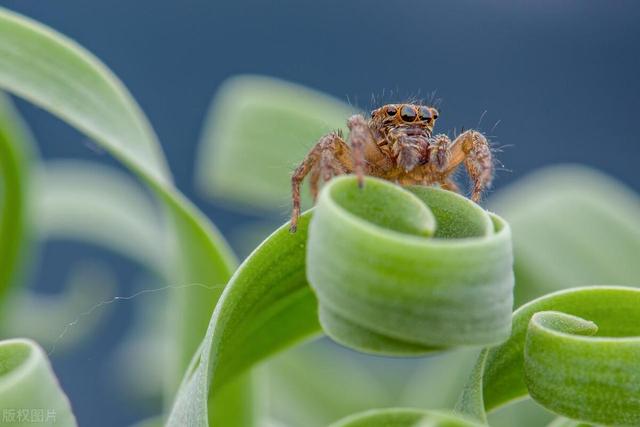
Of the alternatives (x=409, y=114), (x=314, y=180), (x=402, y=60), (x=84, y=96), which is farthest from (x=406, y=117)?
(x=402, y=60)

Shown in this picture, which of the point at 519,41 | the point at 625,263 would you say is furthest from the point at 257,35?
the point at 625,263

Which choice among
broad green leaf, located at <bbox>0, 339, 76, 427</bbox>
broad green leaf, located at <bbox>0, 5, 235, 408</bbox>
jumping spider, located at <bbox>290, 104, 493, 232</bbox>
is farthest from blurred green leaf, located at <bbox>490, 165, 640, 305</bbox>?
broad green leaf, located at <bbox>0, 339, 76, 427</bbox>

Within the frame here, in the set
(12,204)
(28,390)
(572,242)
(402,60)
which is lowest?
(402,60)

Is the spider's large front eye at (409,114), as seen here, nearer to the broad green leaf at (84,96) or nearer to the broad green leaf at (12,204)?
the broad green leaf at (84,96)

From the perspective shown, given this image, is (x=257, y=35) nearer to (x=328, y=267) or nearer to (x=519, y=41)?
(x=519, y=41)

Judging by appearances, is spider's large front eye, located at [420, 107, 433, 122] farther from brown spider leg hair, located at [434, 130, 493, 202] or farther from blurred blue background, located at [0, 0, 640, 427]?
blurred blue background, located at [0, 0, 640, 427]

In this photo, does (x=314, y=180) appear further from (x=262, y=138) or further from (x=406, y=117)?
(x=262, y=138)
